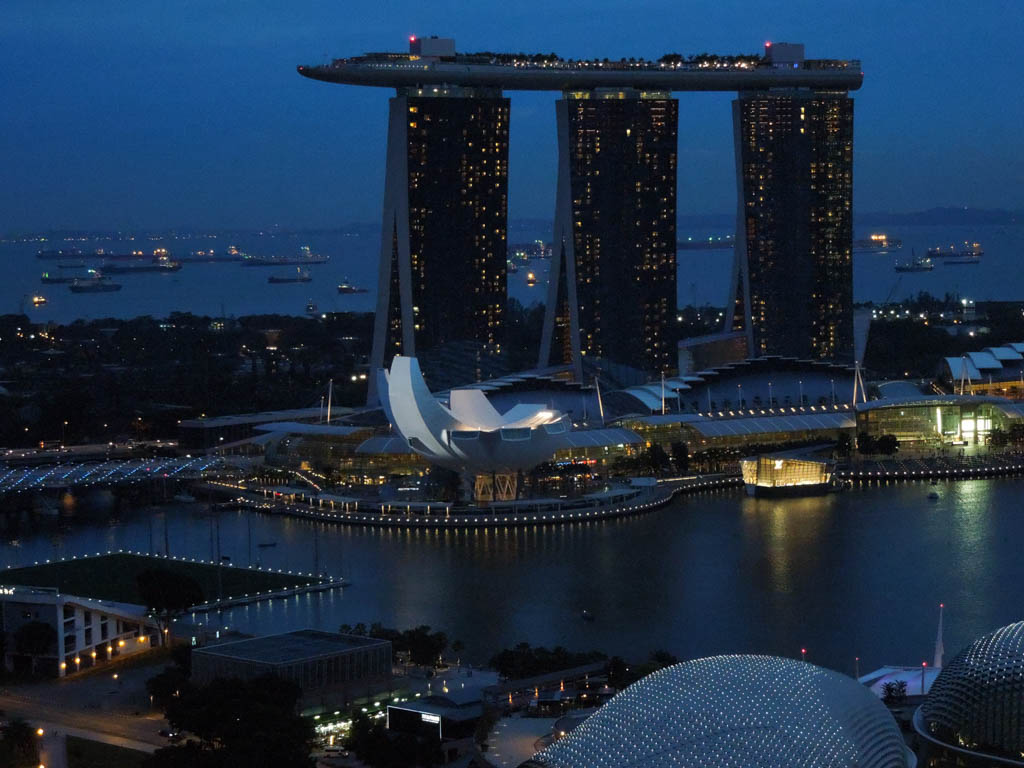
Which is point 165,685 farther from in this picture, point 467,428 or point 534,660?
point 467,428

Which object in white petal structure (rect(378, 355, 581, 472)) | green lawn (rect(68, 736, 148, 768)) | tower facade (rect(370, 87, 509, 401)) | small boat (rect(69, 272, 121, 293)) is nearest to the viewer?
green lawn (rect(68, 736, 148, 768))

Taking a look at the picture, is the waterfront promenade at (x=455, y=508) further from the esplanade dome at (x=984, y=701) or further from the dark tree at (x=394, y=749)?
the esplanade dome at (x=984, y=701)

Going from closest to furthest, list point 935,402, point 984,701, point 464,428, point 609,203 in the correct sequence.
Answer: point 984,701 < point 464,428 < point 935,402 < point 609,203

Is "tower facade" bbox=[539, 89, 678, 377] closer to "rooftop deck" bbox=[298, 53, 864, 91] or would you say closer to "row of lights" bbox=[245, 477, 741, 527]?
"rooftop deck" bbox=[298, 53, 864, 91]

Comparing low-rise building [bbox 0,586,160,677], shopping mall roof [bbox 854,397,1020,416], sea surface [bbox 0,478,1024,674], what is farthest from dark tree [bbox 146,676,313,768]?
shopping mall roof [bbox 854,397,1020,416]

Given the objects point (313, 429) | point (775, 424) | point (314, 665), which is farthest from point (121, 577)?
point (775, 424)

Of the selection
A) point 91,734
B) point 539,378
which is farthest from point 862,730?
point 539,378
